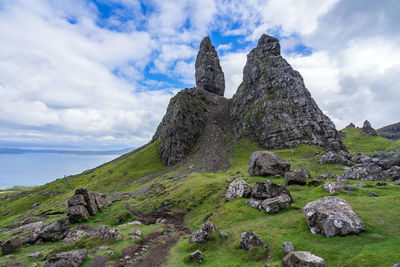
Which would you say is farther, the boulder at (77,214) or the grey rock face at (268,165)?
the grey rock face at (268,165)

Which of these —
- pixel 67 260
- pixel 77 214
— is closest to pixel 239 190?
Answer: pixel 67 260

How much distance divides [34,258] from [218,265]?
3431cm

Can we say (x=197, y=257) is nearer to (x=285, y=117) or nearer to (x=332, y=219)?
(x=332, y=219)

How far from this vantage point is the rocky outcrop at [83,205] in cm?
5938

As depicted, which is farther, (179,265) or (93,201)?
(93,201)

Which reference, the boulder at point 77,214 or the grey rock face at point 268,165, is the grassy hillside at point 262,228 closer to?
the boulder at point 77,214

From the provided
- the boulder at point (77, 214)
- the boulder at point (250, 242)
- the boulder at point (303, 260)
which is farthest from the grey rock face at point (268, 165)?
the boulder at point (77, 214)

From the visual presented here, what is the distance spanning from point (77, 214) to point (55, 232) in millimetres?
10361

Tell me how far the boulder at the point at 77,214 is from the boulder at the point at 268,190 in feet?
176

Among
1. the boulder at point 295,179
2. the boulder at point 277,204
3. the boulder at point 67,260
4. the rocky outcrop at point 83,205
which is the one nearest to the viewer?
the boulder at point 67,260

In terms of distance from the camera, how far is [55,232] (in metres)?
49.2

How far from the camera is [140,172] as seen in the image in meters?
156

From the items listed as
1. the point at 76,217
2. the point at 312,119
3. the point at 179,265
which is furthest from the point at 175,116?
the point at 179,265

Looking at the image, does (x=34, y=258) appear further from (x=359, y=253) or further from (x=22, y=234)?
(x=359, y=253)
